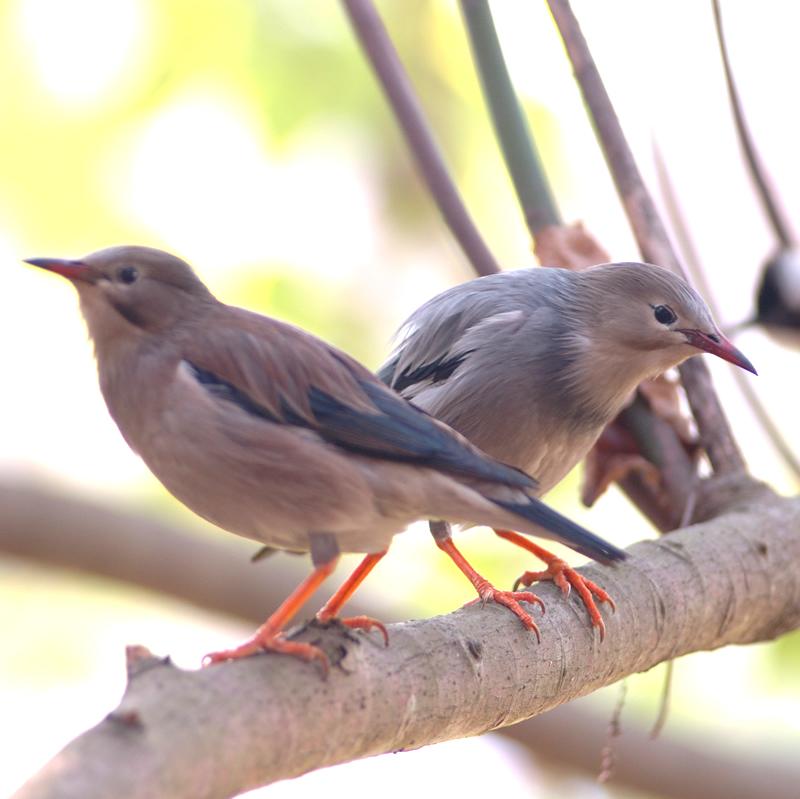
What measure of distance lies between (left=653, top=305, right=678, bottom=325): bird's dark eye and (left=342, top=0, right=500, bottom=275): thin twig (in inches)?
33.6

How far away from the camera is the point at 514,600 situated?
3375 mm

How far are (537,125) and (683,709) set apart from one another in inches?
140

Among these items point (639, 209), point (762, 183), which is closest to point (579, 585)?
point (639, 209)

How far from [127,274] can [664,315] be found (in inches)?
70.1

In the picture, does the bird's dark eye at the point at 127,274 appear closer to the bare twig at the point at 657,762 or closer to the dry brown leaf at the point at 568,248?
the dry brown leaf at the point at 568,248

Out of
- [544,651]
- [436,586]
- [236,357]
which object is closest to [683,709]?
[436,586]

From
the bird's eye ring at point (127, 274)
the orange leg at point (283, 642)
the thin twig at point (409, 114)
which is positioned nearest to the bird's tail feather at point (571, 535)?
the orange leg at point (283, 642)

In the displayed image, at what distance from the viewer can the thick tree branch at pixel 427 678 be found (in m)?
2.20

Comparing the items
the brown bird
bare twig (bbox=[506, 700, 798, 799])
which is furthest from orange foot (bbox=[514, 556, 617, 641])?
bare twig (bbox=[506, 700, 798, 799])

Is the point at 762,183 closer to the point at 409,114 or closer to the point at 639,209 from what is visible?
the point at 639,209

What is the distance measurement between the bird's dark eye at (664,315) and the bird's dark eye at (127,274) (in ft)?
5.71

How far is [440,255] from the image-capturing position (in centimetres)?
800

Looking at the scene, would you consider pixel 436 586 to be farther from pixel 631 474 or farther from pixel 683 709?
pixel 631 474

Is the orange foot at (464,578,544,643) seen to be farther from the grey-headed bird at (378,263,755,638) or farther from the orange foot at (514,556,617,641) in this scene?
the grey-headed bird at (378,263,755,638)
